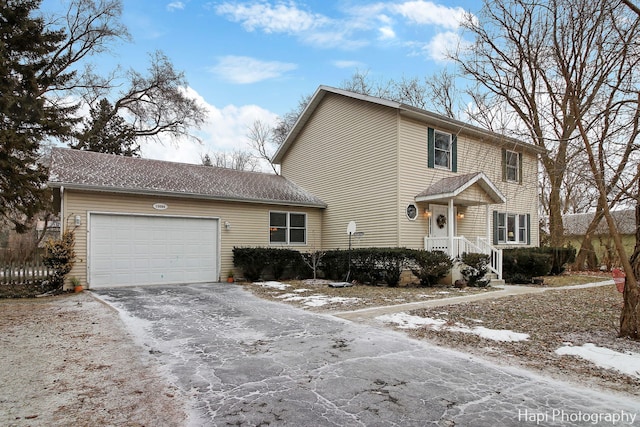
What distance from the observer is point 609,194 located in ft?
18.9

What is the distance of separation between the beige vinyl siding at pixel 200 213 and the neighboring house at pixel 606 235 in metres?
10.00

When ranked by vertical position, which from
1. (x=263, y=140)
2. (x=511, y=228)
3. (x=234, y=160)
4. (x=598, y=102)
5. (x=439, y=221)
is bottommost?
(x=511, y=228)

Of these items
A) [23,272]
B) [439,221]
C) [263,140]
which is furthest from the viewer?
[263,140]

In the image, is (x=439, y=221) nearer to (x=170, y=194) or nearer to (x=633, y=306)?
(x=633, y=306)

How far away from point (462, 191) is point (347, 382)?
9.77m

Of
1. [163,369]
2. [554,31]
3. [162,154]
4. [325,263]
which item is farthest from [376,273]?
[162,154]

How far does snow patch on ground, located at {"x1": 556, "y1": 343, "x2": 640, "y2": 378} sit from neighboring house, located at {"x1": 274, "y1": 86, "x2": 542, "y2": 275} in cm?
735

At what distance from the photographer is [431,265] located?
11617 millimetres

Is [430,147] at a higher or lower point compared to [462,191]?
higher

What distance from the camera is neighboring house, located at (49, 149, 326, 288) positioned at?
1128cm

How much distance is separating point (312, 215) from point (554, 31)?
1060 cm

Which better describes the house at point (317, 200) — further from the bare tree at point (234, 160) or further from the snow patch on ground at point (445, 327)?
the bare tree at point (234, 160)

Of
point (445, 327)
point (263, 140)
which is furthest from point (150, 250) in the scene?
point (263, 140)

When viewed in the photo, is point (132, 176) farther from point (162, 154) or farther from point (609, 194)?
point (162, 154)
